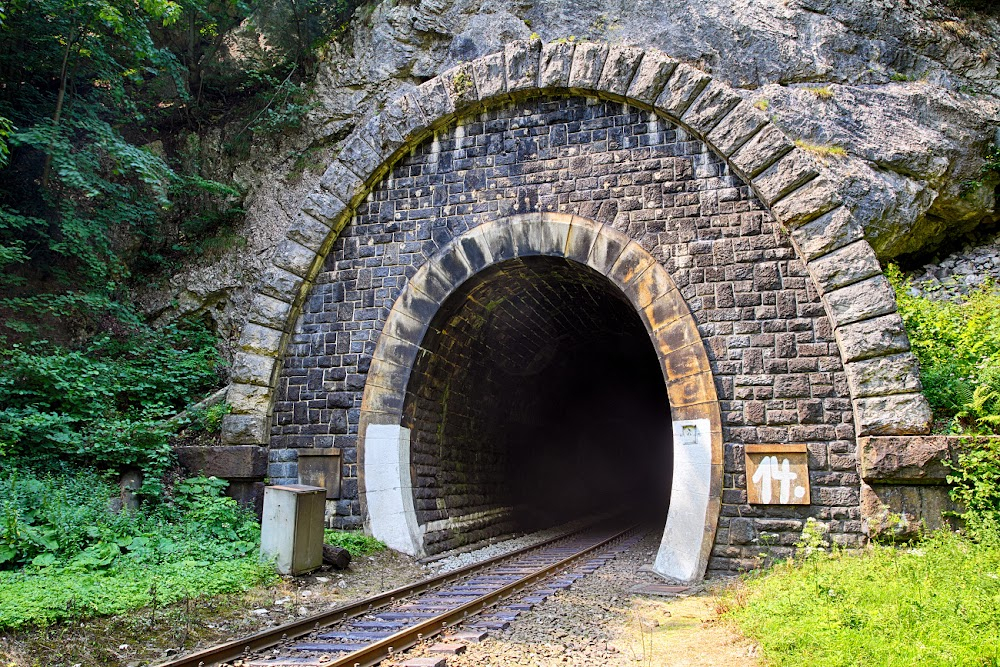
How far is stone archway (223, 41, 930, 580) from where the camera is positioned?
7.69 m

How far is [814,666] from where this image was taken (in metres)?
4.34

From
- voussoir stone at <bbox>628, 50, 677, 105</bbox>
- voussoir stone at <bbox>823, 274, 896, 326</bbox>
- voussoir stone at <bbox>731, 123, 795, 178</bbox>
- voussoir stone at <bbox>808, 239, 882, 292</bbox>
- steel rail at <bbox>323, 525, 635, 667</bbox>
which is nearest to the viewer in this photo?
steel rail at <bbox>323, 525, 635, 667</bbox>

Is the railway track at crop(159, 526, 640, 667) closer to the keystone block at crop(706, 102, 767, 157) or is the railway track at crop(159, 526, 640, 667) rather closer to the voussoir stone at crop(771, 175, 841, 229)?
the voussoir stone at crop(771, 175, 841, 229)

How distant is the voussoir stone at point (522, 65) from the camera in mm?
9492

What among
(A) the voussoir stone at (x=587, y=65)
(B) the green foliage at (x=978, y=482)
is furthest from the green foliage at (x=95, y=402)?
(B) the green foliage at (x=978, y=482)

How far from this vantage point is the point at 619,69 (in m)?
9.10

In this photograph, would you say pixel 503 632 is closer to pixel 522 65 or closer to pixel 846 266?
pixel 846 266

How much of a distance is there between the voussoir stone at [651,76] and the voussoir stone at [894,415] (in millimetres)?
4339

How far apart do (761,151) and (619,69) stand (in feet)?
6.70

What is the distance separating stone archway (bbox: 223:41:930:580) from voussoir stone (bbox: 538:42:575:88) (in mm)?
13

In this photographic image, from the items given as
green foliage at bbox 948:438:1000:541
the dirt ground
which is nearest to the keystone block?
green foliage at bbox 948:438:1000:541

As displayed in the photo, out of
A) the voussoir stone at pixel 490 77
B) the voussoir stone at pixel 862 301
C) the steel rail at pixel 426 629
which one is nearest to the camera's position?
the steel rail at pixel 426 629

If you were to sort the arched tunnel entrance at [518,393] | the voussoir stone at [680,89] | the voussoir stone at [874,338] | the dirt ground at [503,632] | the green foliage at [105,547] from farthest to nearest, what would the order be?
the arched tunnel entrance at [518,393]
the voussoir stone at [680,89]
the voussoir stone at [874,338]
the green foliage at [105,547]
the dirt ground at [503,632]

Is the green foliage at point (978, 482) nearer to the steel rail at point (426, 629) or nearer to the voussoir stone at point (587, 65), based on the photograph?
the steel rail at point (426, 629)
